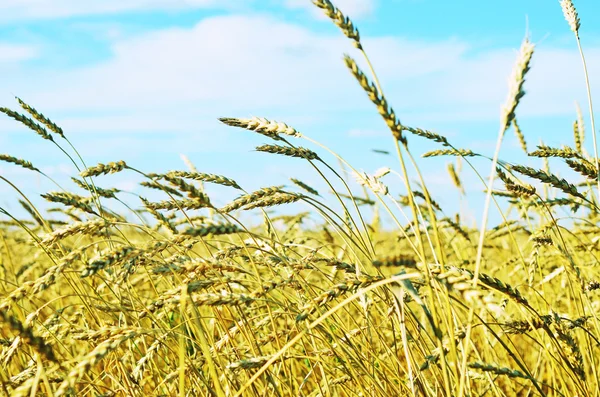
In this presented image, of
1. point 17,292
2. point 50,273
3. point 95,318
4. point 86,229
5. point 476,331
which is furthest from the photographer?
point 476,331

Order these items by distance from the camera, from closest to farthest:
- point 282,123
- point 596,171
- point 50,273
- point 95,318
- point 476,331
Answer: point 50,273, point 282,123, point 596,171, point 95,318, point 476,331

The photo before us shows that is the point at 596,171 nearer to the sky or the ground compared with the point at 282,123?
nearer to the ground

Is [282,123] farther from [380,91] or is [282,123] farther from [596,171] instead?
[596,171]

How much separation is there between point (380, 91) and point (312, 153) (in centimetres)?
94

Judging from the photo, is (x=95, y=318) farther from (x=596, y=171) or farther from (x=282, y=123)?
(x=596, y=171)

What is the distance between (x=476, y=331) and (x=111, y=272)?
2.56 m

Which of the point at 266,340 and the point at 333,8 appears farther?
the point at 266,340

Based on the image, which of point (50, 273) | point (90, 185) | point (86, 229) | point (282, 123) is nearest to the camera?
point (50, 273)

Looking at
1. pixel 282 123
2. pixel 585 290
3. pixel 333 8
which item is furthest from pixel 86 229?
pixel 585 290

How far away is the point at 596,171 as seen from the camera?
2.55m

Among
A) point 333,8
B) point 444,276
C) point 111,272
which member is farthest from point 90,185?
point 444,276

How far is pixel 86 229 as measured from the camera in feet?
6.61

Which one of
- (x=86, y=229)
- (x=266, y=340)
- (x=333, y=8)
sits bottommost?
(x=266, y=340)

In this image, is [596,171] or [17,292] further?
[596,171]
